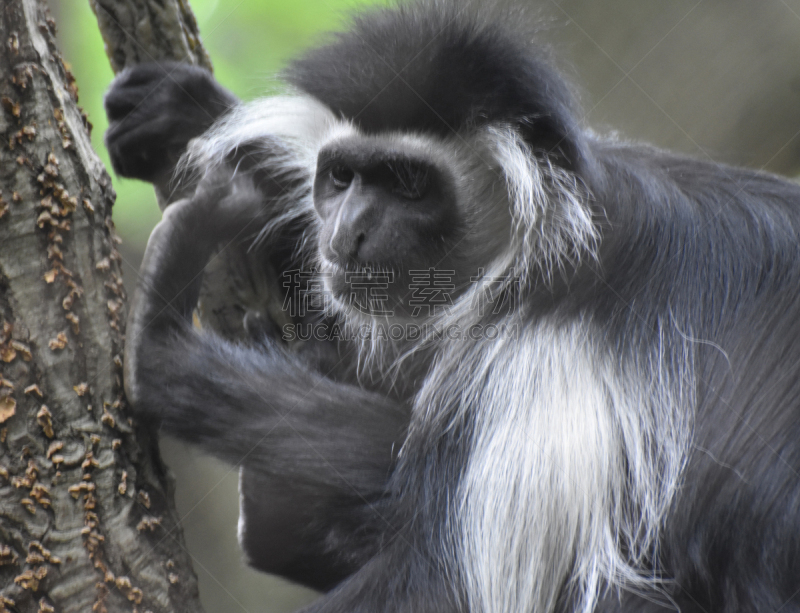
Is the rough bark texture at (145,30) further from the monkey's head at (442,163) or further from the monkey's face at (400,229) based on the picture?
the monkey's face at (400,229)

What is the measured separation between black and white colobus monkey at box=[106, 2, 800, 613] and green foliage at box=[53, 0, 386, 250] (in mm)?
942

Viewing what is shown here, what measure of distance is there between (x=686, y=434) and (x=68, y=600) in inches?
52.2

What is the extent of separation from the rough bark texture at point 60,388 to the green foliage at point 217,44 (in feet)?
3.89

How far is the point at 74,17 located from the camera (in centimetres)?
284

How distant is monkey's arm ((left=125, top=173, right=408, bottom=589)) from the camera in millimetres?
1769

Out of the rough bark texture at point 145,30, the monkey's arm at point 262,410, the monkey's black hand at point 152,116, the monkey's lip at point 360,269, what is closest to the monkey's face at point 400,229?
the monkey's lip at point 360,269

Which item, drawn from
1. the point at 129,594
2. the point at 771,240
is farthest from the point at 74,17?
the point at 771,240

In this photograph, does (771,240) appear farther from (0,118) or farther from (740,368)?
(0,118)

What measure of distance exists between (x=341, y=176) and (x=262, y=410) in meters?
0.68

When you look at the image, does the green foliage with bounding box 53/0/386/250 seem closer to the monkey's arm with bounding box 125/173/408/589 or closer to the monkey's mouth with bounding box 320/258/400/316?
the monkey's arm with bounding box 125/173/408/589

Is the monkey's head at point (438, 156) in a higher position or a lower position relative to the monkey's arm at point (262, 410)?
higher

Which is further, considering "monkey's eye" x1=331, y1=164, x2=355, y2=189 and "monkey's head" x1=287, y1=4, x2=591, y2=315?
"monkey's eye" x1=331, y1=164, x2=355, y2=189

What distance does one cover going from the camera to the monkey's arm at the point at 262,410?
69.6 inches

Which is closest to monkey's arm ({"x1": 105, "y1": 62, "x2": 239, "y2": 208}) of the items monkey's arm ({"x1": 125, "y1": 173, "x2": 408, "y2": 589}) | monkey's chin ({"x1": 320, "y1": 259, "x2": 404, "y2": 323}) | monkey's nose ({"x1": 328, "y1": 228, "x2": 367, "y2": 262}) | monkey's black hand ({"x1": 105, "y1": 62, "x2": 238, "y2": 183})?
monkey's black hand ({"x1": 105, "y1": 62, "x2": 238, "y2": 183})
